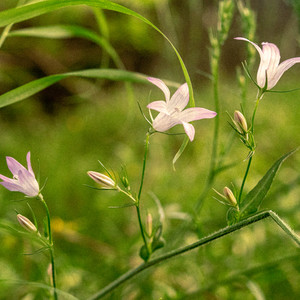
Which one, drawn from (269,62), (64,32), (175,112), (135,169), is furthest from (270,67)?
(135,169)

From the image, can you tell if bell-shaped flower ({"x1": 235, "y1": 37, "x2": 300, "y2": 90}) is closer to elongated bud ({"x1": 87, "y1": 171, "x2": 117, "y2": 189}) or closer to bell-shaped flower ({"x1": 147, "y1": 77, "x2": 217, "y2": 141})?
bell-shaped flower ({"x1": 147, "y1": 77, "x2": 217, "y2": 141})

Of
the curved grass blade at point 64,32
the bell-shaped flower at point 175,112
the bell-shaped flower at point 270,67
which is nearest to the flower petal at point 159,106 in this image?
the bell-shaped flower at point 175,112

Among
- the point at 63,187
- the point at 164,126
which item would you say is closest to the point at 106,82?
the point at 63,187

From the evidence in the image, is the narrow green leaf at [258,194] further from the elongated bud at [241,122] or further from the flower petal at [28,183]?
the flower petal at [28,183]

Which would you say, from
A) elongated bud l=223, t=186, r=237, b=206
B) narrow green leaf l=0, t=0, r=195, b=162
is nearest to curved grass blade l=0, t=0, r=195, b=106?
narrow green leaf l=0, t=0, r=195, b=162

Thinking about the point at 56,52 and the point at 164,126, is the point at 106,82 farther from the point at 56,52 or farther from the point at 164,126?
the point at 164,126

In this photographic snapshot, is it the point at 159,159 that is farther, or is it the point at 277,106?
the point at 277,106

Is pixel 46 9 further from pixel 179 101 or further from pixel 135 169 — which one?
pixel 135 169
